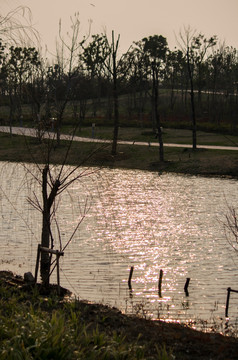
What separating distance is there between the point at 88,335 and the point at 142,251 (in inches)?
385

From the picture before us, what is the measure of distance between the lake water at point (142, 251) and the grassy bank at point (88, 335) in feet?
5.54

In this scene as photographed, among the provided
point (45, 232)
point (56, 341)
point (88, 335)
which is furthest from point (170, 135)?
point (56, 341)

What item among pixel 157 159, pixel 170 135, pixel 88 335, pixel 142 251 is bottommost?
pixel 142 251

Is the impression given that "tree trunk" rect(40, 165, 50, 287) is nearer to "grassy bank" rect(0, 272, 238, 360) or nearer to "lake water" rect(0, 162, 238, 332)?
"lake water" rect(0, 162, 238, 332)

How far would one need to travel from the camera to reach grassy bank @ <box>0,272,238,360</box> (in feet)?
24.3

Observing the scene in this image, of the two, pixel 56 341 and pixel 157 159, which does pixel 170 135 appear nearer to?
pixel 157 159

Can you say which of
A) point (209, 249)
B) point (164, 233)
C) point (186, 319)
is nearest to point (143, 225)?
point (164, 233)

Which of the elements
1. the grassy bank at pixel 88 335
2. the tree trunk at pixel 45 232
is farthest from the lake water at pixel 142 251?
the grassy bank at pixel 88 335

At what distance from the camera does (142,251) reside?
17.8m

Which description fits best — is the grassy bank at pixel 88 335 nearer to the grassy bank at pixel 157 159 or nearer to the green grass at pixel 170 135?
the grassy bank at pixel 157 159

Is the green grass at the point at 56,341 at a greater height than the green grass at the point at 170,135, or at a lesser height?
lesser

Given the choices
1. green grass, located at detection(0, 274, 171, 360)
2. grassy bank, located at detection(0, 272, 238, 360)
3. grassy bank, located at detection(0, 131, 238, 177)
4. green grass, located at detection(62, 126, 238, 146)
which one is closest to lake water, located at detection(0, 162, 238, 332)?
grassy bank, located at detection(0, 272, 238, 360)

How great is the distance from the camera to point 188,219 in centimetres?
2430

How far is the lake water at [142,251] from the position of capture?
12852 mm
